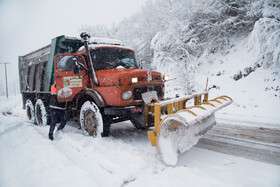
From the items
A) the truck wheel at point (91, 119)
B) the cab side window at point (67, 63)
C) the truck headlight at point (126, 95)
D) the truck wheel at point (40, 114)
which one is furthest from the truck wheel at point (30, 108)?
the truck headlight at point (126, 95)

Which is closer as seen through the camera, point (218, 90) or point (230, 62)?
point (218, 90)

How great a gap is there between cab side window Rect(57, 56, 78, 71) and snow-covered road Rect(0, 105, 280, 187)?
2.01 m

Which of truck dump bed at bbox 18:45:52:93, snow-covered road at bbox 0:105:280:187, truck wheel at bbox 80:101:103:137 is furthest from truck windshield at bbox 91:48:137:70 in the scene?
truck dump bed at bbox 18:45:52:93

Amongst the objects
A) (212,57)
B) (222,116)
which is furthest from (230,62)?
(222,116)

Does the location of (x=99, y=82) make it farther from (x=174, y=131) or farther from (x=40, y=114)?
(x=40, y=114)

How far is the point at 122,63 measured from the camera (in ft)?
22.5

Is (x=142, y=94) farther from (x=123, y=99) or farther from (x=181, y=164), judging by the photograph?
(x=181, y=164)

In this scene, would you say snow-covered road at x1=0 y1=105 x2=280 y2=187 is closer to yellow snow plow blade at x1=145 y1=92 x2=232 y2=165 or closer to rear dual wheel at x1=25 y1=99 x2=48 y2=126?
yellow snow plow blade at x1=145 y1=92 x2=232 y2=165

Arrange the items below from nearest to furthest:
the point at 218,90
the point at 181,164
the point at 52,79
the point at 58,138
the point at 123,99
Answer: the point at 181,164
the point at 123,99
the point at 58,138
the point at 52,79
the point at 218,90

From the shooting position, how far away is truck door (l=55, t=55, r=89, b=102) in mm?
6453

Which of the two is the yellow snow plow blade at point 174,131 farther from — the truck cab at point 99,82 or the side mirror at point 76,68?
the side mirror at point 76,68

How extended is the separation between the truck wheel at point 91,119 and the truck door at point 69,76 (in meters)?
0.65

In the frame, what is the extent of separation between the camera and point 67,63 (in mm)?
6527

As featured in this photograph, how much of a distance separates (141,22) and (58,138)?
17.1 m
